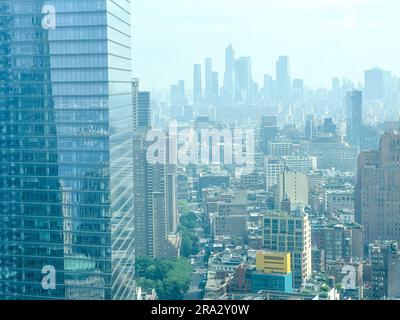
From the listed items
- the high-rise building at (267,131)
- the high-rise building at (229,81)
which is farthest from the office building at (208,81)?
the high-rise building at (267,131)

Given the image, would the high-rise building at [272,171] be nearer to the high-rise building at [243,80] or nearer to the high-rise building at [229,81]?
the high-rise building at [243,80]

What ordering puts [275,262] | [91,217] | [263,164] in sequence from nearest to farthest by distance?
[91,217], [275,262], [263,164]

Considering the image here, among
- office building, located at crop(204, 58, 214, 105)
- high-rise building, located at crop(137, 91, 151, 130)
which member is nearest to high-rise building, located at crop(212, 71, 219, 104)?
office building, located at crop(204, 58, 214, 105)

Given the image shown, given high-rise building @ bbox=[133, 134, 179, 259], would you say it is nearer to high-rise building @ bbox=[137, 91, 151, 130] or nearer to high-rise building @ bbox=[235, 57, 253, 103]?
high-rise building @ bbox=[137, 91, 151, 130]

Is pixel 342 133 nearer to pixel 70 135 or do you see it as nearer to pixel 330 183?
pixel 330 183

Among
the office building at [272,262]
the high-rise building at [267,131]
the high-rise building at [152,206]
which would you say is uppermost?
the high-rise building at [267,131]
